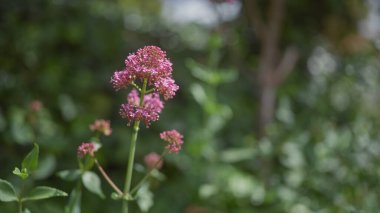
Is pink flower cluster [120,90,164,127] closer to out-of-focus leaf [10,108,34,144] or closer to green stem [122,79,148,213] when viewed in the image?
green stem [122,79,148,213]

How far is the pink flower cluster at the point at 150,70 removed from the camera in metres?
0.98

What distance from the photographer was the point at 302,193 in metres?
1.94

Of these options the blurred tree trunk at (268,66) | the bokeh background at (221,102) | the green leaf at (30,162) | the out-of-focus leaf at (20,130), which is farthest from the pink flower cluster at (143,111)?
the blurred tree trunk at (268,66)

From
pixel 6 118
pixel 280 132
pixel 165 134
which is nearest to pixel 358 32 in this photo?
pixel 280 132

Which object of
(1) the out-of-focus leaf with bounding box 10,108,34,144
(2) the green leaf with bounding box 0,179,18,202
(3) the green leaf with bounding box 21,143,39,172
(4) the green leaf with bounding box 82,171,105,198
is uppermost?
(1) the out-of-focus leaf with bounding box 10,108,34,144

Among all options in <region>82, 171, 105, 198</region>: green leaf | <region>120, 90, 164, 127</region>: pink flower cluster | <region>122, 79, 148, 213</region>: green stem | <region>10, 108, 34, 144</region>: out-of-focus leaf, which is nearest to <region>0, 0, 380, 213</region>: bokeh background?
<region>10, 108, 34, 144</region>: out-of-focus leaf

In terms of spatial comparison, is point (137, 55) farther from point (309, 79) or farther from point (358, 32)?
point (358, 32)

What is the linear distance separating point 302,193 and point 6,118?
1354 millimetres

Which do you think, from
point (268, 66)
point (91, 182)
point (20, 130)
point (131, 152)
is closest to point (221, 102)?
point (268, 66)

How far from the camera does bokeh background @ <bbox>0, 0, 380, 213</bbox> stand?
77.6 inches

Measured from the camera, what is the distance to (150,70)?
3.20ft

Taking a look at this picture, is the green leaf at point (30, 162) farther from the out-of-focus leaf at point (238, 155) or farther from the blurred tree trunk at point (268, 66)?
the blurred tree trunk at point (268, 66)

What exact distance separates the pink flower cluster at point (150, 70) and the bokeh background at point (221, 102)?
1.60 ft

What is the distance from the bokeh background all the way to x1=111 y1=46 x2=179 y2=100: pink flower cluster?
0.49 m
